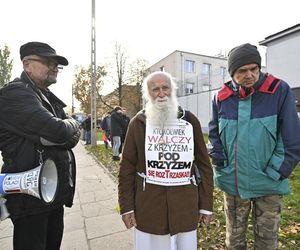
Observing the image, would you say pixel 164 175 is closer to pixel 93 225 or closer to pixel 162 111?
pixel 162 111

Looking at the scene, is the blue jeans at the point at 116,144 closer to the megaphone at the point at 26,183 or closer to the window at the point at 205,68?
the megaphone at the point at 26,183

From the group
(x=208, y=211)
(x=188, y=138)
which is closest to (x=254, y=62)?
(x=188, y=138)

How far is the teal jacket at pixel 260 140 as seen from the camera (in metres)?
2.40

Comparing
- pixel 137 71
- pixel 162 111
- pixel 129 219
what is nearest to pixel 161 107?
pixel 162 111

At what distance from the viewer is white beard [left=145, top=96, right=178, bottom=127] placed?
2.48 metres

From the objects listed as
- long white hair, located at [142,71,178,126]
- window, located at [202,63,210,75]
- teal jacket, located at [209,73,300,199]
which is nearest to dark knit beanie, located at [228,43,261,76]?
teal jacket, located at [209,73,300,199]

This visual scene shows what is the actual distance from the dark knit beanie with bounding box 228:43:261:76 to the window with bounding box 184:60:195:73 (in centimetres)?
4353

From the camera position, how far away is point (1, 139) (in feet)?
7.53

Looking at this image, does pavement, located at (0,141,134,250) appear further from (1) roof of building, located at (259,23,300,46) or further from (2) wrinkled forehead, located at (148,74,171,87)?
(1) roof of building, located at (259,23,300,46)

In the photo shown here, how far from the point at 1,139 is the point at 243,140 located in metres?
1.94

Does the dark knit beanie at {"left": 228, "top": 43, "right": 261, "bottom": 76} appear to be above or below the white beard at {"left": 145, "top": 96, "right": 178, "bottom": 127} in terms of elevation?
above

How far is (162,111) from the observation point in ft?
8.13

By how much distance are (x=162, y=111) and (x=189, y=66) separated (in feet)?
147

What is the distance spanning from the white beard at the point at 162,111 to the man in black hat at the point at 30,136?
2.18 feet
